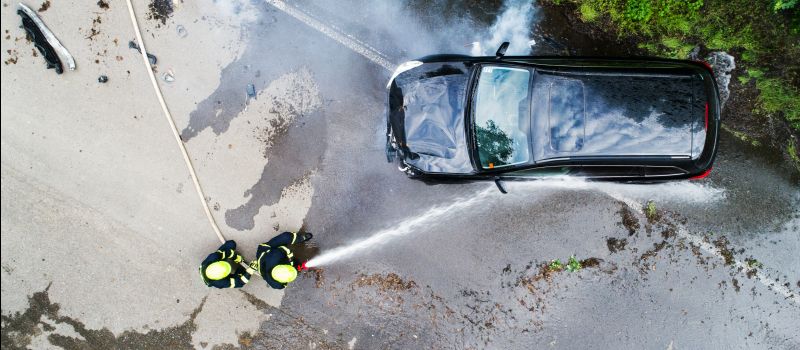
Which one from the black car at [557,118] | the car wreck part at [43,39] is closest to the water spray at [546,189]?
the black car at [557,118]

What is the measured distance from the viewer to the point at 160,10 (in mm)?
6078

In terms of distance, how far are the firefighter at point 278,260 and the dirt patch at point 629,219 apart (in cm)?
413

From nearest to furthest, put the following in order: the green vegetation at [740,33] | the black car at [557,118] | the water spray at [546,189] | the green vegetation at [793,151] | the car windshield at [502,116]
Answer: the black car at [557,118], the car windshield at [502,116], the green vegetation at [740,33], the green vegetation at [793,151], the water spray at [546,189]

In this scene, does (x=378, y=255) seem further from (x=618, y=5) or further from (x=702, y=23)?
(x=702, y=23)

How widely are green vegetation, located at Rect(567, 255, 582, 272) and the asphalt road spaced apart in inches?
3.7

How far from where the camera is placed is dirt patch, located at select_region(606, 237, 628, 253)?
5.99 meters

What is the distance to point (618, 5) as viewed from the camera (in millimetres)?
5801

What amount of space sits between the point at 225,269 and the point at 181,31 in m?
3.22

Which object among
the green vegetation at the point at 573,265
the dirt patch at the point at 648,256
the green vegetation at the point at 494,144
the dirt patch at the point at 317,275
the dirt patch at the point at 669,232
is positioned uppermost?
the green vegetation at the point at 494,144

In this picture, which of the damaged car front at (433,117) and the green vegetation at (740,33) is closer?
the damaged car front at (433,117)

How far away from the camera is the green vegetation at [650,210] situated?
235 inches

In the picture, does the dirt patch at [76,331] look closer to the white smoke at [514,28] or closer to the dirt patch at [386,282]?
the dirt patch at [386,282]

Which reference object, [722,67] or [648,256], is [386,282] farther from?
[722,67]

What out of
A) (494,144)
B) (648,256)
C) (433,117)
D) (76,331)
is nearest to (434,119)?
(433,117)
